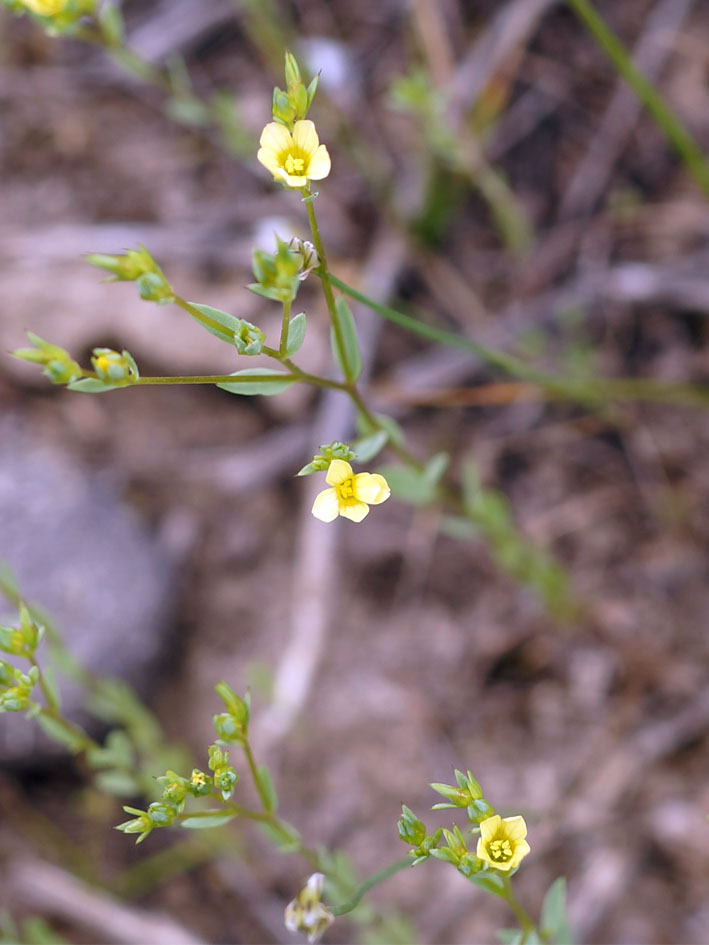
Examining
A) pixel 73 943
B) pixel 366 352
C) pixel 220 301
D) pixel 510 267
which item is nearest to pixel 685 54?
pixel 510 267

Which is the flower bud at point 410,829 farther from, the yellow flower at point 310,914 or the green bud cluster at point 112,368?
the green bud cluster at point 112,368

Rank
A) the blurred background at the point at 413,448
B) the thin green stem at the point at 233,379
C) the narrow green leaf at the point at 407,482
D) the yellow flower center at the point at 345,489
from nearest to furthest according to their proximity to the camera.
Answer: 1. the thin green stem at the point at 233,379
2. the yellow flower center at the point at 345,489
3. the narrow green leaf at the point at 407,482
4. the blurred background at the point at 413,448

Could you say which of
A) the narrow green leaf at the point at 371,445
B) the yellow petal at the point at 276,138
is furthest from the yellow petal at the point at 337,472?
the yellow petal at the point at 276,138

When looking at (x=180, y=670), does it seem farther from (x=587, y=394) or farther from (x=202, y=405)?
(x=587, y=394)

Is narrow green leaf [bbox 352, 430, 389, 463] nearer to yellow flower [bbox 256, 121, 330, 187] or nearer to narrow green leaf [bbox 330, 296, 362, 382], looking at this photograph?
narrow green leaf [bbox 330, 296, 362, 382]

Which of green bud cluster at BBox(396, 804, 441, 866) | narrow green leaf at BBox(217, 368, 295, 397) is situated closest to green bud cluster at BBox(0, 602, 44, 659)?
narrow green leaf at BBox(217, 368, 295, 397)

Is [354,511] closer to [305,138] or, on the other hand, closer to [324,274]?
[324,274]

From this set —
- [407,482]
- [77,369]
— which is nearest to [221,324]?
[77,369]
